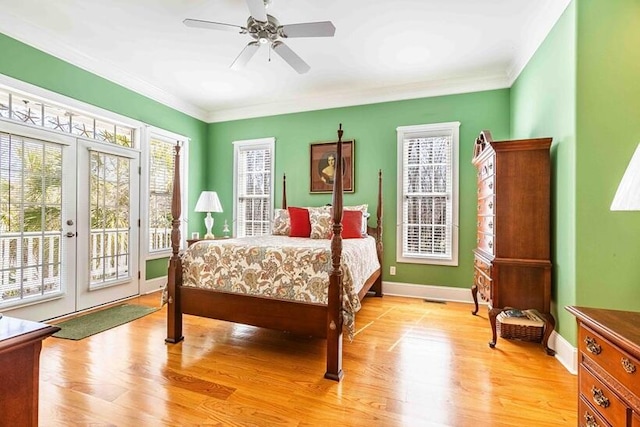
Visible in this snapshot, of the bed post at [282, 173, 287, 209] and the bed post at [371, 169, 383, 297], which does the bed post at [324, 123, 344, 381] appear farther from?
the bed post at [282, 173, 287, 209]

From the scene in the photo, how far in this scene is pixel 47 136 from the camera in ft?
9.90


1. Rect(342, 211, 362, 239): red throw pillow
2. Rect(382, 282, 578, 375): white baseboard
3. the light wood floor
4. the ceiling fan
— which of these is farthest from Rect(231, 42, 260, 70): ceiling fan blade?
Rect(382, 282, 578, 375): white baseboard

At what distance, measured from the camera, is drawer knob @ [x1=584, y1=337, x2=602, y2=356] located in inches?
42.6

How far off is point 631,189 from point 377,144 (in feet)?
11.3

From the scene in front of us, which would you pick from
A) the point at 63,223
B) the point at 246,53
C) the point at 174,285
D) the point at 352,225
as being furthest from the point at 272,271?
the point at 63,223

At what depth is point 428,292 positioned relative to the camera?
13.1ft

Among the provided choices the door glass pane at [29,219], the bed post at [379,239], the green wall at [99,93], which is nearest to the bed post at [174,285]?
the door glass pane at [29,219]

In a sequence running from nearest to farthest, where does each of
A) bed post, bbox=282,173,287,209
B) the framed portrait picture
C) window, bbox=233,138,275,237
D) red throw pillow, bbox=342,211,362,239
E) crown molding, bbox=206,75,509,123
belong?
red throw pillow, bbox=342,211,362,239 < crown molding, bbox=206,75,509,123 < the framed portrait picture < bed post, bbox=282,173,287,209 < window, bbox=233,138,275,237

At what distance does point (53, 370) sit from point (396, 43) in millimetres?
3943

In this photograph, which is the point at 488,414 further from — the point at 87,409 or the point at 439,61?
the point at 439,61

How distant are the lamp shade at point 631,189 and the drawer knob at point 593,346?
49 centimetres

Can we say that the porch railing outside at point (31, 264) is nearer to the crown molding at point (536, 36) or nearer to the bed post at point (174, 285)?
the bed post at point (174, 285)

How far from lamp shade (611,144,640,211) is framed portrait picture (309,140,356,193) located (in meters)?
3.43

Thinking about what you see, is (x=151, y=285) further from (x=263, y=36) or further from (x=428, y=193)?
(x=428, y=193)
